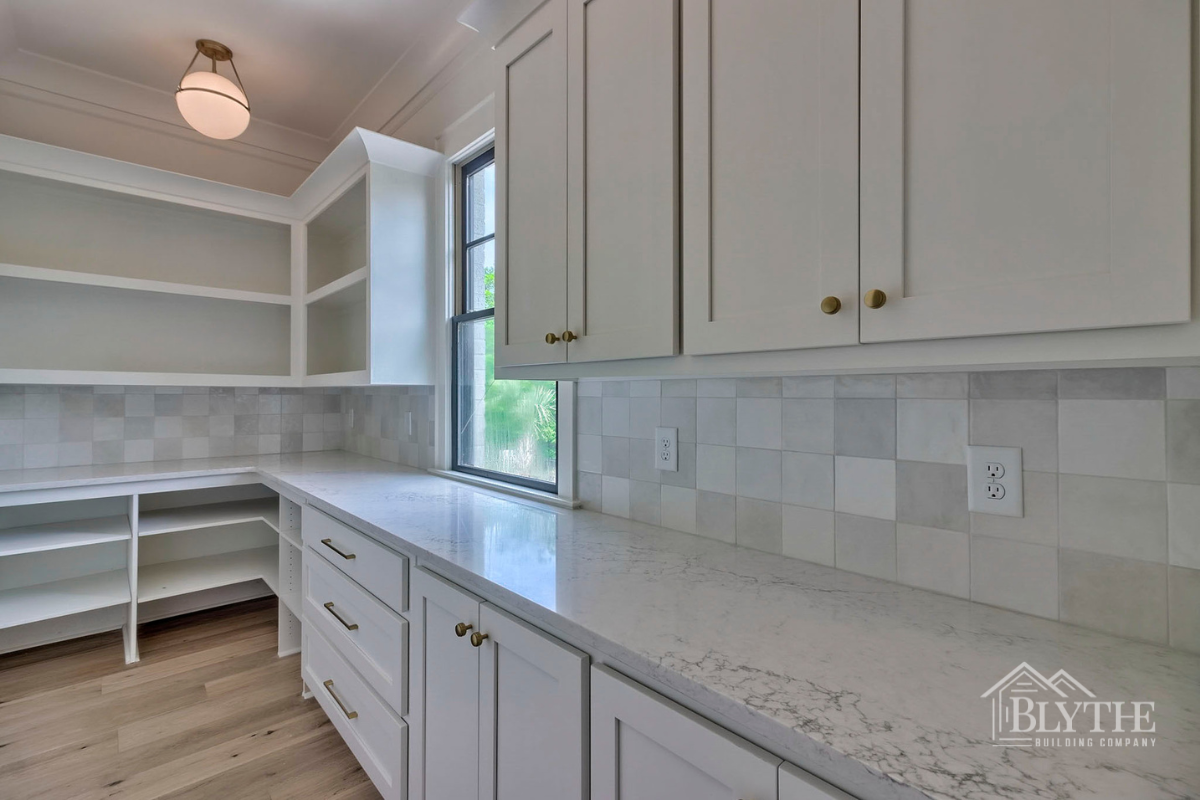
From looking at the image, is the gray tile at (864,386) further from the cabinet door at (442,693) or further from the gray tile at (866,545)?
the cabinet door at (442,693)

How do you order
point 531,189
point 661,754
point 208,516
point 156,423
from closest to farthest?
point 661,754, point 531,189, point 208,516, point 156,423

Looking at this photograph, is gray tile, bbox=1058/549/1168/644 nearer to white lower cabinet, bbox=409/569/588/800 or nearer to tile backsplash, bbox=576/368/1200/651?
tile backsplash, bbox=576/368/1200/651

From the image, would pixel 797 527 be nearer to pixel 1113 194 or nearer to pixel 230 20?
pixel 1113 194

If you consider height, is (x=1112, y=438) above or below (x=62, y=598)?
above

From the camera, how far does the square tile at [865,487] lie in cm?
107

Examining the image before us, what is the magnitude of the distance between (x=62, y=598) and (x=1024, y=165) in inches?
143

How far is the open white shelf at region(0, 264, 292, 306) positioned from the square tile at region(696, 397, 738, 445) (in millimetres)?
2566

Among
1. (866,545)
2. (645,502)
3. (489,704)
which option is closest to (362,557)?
(489,704)

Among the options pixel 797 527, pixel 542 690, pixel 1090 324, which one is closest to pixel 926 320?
pixel 1090 324

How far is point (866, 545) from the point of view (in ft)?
3.60

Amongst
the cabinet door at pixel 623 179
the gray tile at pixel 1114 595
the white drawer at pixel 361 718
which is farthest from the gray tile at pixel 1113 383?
the white drawer at pixel 361 718

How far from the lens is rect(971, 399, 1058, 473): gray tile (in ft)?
2.90

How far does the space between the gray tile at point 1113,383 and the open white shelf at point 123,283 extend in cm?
325

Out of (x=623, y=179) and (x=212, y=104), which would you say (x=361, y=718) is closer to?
(x=623, y=179)
